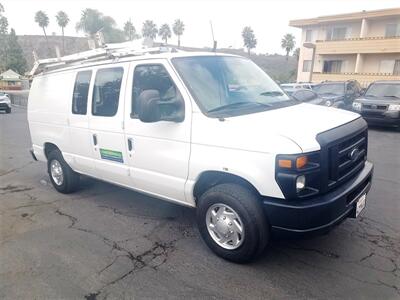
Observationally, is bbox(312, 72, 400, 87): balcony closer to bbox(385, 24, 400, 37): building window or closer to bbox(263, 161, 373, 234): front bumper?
bbox(385, 24, 400, 37): building window

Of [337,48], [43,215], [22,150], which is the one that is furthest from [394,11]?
[43,215]

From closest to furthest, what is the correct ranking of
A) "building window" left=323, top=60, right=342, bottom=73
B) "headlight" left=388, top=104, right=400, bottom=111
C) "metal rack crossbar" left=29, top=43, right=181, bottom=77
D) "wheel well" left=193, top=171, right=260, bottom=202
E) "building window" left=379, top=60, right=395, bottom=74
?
"wheel well" left=193, top=171, right=260, bottom=202 → "metal rack crossbar" left=29, top=43, right=181, bottom=77 → "headlight" left=388, top=104, right=400, bottom=111 → "building window" left=379, top=60, right=395, bottom=74 → "building window" left=323, top=60, right=342, bottom=73

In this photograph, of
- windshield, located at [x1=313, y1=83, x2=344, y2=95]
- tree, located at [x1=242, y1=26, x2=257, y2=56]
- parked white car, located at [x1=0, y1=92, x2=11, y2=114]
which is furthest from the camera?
tree, located at [x1=242, y1=26, x2=257, y2=56]

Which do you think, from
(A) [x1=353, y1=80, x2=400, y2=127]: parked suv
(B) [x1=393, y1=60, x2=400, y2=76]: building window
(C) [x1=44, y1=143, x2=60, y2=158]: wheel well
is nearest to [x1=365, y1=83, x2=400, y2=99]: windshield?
(A) [x1=353, y1=80, x2=400, y2=127]: parked suv

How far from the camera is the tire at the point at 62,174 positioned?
5.50 metres

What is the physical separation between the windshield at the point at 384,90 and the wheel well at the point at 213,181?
10.9 m

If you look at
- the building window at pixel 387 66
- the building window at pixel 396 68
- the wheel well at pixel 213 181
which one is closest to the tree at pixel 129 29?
the wheel well at pixel 213 181

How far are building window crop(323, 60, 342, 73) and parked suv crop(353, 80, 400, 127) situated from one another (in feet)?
78.0

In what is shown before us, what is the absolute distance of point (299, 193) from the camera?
2895 mm

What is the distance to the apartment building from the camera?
3078 cm

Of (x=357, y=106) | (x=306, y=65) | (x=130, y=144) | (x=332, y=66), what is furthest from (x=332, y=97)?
(x=306, y=65)

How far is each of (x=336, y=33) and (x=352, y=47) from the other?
3696 mm

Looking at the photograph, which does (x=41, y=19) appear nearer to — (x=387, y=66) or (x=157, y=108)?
(x=387, y=66)

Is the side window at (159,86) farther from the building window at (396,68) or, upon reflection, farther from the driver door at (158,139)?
the building window at (396,68)
